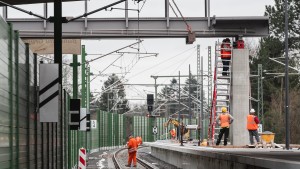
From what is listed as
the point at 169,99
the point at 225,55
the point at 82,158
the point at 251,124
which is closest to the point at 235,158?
the point at 82,158

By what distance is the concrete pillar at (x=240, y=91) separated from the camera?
3419 centimetres

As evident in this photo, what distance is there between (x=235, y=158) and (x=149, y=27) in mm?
17448

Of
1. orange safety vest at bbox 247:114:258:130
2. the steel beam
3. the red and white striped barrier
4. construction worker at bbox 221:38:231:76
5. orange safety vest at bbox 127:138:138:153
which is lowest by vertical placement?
orange safety vest at bbox 127:138:138:153

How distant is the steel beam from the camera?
1351 inches

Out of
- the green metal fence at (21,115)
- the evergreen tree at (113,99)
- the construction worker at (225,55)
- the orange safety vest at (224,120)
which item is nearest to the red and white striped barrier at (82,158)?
the green metal fence at (21,115)

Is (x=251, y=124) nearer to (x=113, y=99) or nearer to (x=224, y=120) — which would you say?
(x=224, y=120)

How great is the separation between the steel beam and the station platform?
501 centimetres

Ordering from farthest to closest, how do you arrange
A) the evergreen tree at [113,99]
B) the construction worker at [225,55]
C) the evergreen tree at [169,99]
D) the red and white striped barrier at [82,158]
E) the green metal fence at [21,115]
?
the evergreen tree at [113,99], the evergreen tree at [169,99], the construction worker at [225,55], the red and white striped barrier at [82,158], the green metal fence at [21,115]

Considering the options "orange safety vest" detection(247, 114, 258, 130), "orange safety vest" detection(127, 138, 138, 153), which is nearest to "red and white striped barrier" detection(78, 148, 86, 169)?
"orange safety vest" detection(247, 114, 258, 130)

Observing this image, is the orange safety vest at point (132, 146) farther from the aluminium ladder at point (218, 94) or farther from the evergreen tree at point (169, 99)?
the evergreen tree at point (169, 99)

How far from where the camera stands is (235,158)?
1812cm

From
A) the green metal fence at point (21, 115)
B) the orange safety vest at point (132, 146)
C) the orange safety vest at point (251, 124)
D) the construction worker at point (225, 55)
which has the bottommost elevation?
the orange safety vest at point (132, 146)

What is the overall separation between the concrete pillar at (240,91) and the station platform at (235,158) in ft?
8.99

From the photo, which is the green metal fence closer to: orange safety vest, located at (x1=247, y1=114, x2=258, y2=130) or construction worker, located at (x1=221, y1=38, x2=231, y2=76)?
orange safety vest, located at (x1=247, y1=114, x2=258, y2=130)
